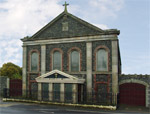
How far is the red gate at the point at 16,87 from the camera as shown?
25.9 meters

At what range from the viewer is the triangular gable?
72.1ft

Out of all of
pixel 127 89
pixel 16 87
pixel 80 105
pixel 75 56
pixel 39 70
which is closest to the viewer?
pixel 80 105

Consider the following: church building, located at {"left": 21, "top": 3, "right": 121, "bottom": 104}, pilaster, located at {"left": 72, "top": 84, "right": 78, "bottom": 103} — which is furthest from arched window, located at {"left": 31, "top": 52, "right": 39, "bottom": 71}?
pilaster, located at {"left": 72, "top": 84, "right": 78, "bottom": 103}

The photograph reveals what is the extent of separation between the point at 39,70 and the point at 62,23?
6.98m

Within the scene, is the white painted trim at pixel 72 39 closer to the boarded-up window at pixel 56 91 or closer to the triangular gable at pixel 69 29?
the triangular gable at pixel 69 29

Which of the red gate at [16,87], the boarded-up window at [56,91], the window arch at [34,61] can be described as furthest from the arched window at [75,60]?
the red gate at [16,87]

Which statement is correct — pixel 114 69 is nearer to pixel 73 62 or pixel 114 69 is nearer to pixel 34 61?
pixel 73 62

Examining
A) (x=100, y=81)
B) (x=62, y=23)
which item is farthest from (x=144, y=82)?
(x=62, y=23)

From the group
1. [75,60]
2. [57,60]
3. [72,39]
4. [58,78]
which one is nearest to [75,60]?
[75,60]

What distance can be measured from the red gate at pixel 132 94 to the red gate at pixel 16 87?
1387 cm

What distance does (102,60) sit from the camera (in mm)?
21219

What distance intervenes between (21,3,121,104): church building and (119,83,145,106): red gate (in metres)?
1.46

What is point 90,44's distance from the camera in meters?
21.6

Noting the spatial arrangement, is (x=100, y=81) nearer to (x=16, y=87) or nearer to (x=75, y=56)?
(x=75, y=56)
